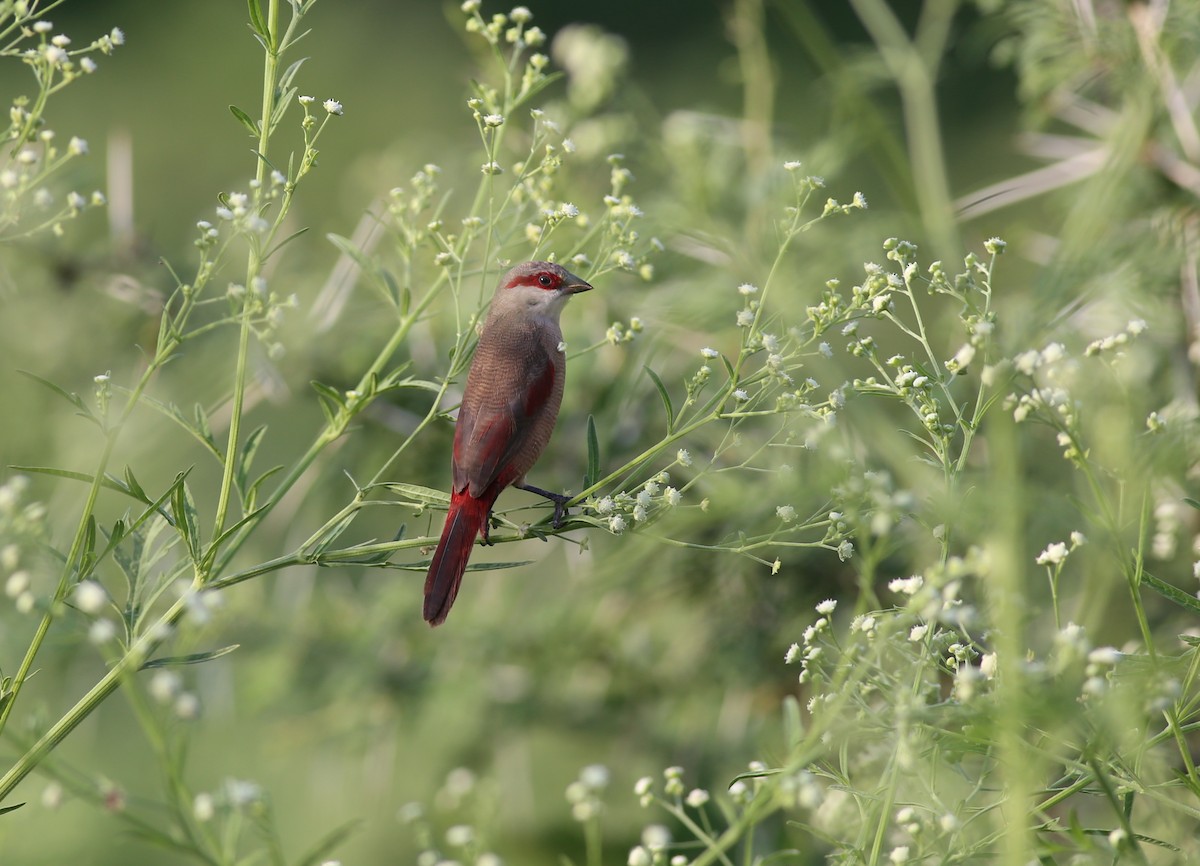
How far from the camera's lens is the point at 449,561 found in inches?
63.4

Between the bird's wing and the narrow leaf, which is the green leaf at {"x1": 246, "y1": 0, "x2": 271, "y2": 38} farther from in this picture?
the bird's wing

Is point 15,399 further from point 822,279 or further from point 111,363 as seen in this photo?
point 822,279

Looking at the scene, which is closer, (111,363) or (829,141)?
(829,141)

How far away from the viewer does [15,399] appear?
120 inches

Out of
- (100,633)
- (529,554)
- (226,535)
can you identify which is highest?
(100,633)

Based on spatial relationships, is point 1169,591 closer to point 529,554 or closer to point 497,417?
point 497,417

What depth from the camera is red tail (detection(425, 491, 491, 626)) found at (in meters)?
Result: 1.60

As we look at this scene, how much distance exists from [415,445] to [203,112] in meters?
5.59

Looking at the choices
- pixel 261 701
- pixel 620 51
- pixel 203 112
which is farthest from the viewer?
pixel 203 112

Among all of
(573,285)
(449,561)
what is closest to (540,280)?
(573,285)

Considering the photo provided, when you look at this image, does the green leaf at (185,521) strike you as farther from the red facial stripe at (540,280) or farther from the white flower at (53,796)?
the red facial stripe at (540,280)

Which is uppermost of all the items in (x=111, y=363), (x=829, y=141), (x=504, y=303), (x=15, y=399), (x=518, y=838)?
(x=829, y=141)

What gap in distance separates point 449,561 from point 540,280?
2.36 ft

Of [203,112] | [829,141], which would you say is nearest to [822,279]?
[829,141]
